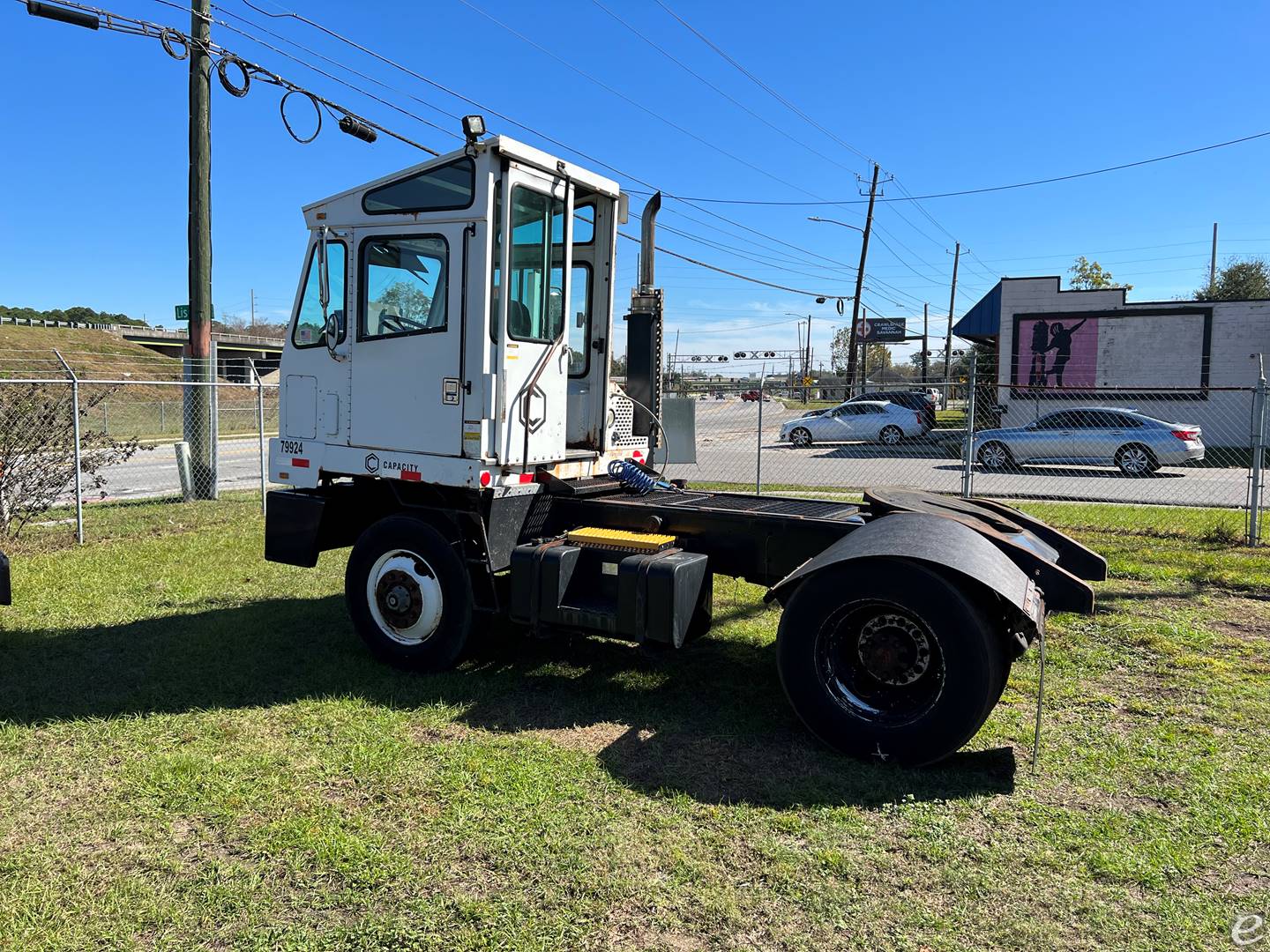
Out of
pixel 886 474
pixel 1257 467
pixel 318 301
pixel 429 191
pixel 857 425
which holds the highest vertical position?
pixel 429 191

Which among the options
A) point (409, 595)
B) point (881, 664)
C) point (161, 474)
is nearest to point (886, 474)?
point (409, 595)

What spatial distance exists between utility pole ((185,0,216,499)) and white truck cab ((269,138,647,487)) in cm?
819

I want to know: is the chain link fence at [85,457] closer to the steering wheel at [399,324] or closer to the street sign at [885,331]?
the steering wheel at [399,324]

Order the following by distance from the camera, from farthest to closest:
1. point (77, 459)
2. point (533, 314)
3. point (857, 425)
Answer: point (857, 425) → point (77, 459) → point (533, 314)

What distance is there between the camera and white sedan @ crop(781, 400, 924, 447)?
88.6 feet

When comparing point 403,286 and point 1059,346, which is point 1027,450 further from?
point 403,286

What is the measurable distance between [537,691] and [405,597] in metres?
1.12

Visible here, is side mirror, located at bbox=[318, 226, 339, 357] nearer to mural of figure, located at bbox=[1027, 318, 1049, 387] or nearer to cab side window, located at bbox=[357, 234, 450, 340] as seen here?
cab side window, located at bbox=[357, 234, 450, 340]

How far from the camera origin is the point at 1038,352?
2652 cm

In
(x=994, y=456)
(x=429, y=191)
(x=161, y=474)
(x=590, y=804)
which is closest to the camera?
(x=590, y=804)

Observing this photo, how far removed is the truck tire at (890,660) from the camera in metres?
4.02

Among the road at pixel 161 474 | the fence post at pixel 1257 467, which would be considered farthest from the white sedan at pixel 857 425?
the fence post at pixel 1257 467

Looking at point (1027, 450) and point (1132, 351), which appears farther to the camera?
point (1132, 351)

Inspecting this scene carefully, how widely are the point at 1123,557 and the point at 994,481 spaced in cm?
773
